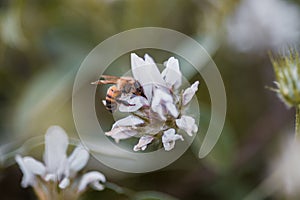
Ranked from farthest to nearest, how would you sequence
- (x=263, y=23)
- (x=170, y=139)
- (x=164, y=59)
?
(x=263, y=23) → (x=164, y=59) → (x=170, y=139)

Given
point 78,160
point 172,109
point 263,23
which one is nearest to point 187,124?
point 172,109

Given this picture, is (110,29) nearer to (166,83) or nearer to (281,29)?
(281,29)

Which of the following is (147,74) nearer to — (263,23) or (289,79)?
(289,79)

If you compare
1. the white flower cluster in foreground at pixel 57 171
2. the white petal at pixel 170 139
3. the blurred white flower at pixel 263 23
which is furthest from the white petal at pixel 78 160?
the blurred white flower at pixel 263 23

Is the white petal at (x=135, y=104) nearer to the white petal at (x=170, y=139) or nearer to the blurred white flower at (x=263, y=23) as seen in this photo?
the white petal at (x=170, y=139)

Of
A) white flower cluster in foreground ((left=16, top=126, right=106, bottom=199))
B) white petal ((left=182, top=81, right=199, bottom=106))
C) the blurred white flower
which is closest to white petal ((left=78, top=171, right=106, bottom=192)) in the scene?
white flower cluster in foreground ((left=16, top=126, right=106, bottom=199))

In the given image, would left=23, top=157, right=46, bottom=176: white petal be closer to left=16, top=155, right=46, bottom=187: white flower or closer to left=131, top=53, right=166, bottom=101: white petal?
left=16, top=155, right=46, bottom=187: white flower
